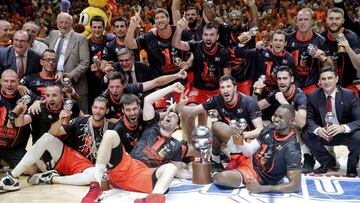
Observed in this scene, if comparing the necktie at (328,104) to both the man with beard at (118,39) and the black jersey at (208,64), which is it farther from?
the man with beard at (118,39)

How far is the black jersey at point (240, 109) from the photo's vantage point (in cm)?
512

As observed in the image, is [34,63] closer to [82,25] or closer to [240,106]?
[82,25]

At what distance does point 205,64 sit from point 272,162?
180cm

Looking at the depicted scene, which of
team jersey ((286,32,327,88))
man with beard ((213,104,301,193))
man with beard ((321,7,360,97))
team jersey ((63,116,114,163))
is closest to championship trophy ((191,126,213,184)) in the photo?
man with beard ((213,104,301,193))

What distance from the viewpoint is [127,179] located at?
14.8ft

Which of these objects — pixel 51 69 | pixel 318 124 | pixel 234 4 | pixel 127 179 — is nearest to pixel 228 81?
pixel 318 124

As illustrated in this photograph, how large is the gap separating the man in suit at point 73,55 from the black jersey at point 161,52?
682mm

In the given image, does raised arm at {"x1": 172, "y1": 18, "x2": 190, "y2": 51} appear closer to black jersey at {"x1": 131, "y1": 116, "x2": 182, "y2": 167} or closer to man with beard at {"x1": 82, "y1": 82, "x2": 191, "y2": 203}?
man with beard at {"x1": 82, "y1": 82, "x2": 191, "y2": 203}

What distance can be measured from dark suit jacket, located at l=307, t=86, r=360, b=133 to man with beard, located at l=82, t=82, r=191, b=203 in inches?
52.5

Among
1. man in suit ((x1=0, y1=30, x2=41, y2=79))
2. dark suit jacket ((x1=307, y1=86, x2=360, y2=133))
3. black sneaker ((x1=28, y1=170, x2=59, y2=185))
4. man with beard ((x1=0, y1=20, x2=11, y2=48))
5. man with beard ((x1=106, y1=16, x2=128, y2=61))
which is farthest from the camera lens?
man with beard ((x1=0, y1=20, x2=11, y2=48))

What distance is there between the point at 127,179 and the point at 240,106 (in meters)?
1.33

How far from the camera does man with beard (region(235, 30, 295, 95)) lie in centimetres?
582

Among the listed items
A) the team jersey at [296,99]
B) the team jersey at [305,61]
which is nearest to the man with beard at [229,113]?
the team jersey at [296,99]

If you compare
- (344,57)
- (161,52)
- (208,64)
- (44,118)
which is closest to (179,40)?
(161,52)
